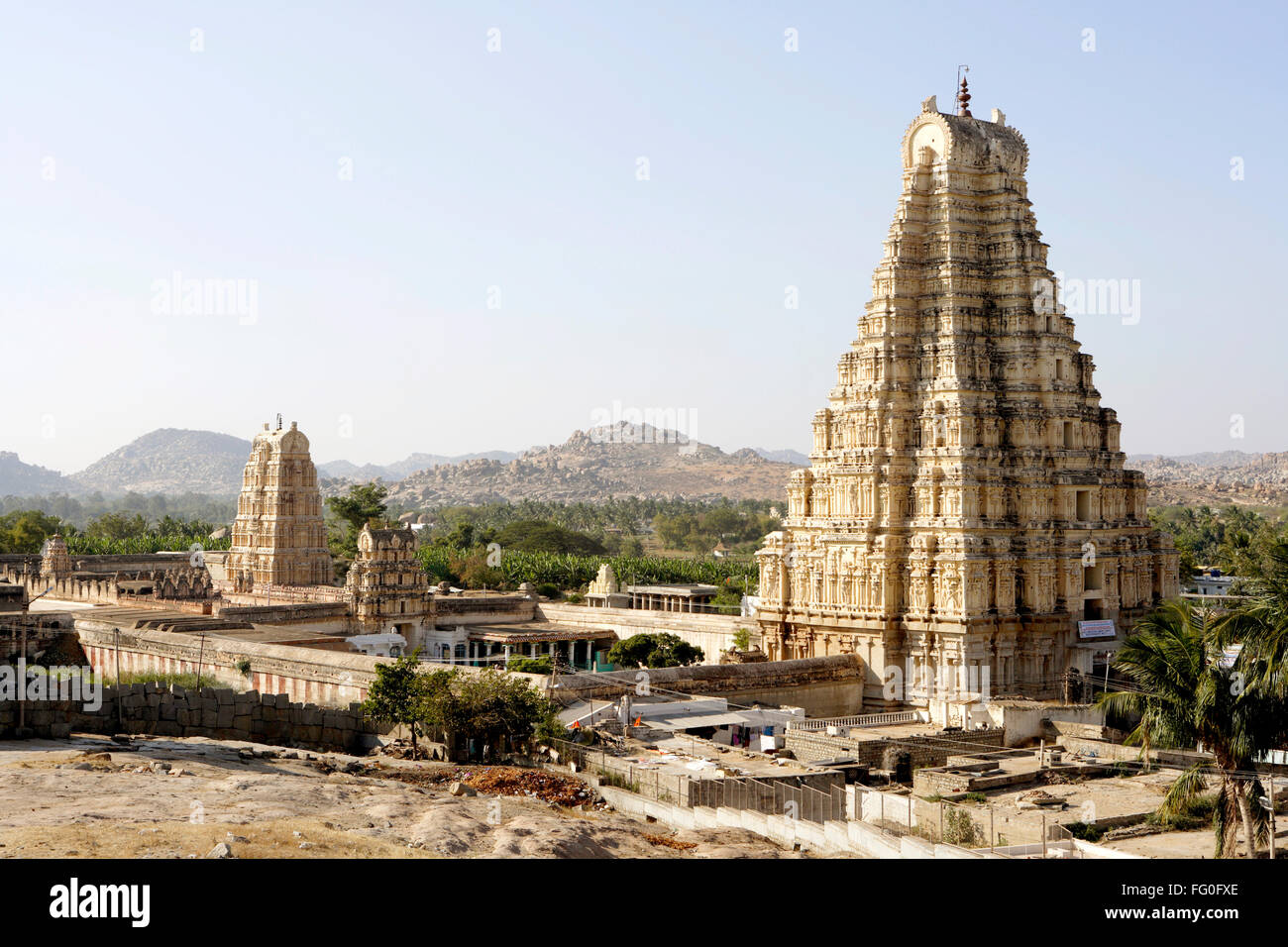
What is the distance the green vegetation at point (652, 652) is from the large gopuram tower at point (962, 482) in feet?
10.4

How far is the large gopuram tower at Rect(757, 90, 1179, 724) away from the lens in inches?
1555

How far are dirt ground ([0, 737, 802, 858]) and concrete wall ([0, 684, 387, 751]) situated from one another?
247cm

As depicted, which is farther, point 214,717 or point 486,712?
point 214,717

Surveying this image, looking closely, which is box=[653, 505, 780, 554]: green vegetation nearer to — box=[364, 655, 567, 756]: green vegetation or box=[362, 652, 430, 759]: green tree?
box=[362, 652, 430, 759]: green tree

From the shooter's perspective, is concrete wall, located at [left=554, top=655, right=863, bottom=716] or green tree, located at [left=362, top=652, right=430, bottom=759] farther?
concrete wall, located at [left=554, top=655, right=863, bottom=716]

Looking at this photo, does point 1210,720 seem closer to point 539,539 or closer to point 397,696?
point 397,696

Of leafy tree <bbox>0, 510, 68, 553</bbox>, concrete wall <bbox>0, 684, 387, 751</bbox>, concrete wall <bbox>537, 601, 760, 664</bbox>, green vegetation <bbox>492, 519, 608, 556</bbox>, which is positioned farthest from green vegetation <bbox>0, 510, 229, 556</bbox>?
concrete wall <bbox>0, 684, 387, 751</bbox>

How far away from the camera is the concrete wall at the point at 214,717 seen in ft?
87.6

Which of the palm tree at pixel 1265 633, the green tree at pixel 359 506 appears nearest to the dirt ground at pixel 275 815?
the palm tree at pixel 1265 633

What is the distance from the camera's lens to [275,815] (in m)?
18.1

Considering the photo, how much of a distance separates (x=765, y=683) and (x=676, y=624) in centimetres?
1236

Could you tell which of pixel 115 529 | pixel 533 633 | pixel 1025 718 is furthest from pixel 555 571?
pixel 1025 718

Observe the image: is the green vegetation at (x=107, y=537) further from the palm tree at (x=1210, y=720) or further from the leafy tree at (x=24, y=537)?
the palm tree at (x=1210, y=720)
